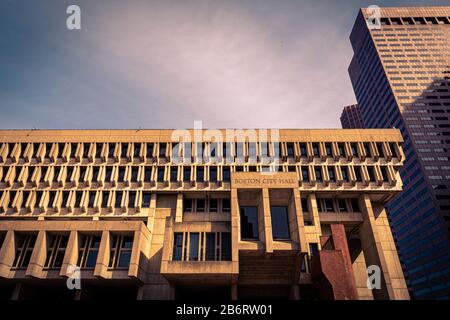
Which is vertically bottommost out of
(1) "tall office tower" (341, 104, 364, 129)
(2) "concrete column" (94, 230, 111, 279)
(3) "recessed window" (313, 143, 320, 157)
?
(2) "concrete column" (94, 230, 111, 279)

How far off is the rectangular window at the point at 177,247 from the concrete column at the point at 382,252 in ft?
77.0

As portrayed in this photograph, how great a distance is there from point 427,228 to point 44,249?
113 m

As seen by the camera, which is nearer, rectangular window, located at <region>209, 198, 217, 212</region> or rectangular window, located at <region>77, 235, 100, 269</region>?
rectangular window, located at <region>77, 235, 100, 269</region>

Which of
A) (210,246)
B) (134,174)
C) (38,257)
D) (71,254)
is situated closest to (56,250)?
(38,257)

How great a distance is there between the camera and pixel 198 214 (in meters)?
38.8

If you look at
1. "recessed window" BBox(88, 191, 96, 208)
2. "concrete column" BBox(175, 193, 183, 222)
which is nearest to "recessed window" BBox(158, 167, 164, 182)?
"concrete column" BBox(175, 193, 183, 222)

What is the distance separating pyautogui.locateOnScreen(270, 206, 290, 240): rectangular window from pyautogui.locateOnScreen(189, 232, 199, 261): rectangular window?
8.49 meters

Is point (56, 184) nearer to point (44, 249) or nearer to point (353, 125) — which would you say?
point (44, 249)

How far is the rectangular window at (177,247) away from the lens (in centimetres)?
3098

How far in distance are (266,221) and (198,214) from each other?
39.2ft

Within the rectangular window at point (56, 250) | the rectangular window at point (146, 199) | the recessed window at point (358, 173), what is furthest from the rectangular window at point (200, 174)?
the recessed window at point (358, 173)

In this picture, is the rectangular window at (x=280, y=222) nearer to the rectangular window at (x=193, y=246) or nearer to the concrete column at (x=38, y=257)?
the rectangular window at (x=193, y=246)

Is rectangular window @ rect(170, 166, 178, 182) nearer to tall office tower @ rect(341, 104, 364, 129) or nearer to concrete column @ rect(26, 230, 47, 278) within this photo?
concrete column @ rect(26, 230, 47, 278)

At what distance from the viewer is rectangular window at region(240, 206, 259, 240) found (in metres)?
31.8
